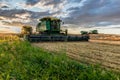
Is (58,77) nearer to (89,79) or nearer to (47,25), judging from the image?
(89,79)

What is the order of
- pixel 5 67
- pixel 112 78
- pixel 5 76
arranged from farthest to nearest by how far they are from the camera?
pixel 5 67 < pixel 5 76 < pixel 112 78

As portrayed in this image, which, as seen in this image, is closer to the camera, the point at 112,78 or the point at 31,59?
the point at 112,78

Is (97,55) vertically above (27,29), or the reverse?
(27,29)

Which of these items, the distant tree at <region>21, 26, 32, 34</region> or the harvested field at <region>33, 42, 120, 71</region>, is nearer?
the harvested field at <region>33, 42, 120, 71</region>

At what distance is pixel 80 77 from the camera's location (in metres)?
6.05

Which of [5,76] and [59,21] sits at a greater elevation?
[59,21]

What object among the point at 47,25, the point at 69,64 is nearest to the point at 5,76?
the point at 69,64

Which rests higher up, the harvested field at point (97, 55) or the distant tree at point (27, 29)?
the distant tree at point (27, 29)

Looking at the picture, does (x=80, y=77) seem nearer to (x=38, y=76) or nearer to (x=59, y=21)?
(x=38, y=76)

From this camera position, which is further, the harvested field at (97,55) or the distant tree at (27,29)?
the distant tree at (27,29)

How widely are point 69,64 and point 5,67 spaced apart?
2.39 meters

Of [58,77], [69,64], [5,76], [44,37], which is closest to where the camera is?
[58,77]

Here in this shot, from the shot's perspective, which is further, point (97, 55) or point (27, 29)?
point (27, 29)

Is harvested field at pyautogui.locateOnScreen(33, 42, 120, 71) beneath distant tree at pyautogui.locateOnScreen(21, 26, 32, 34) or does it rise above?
beneath
